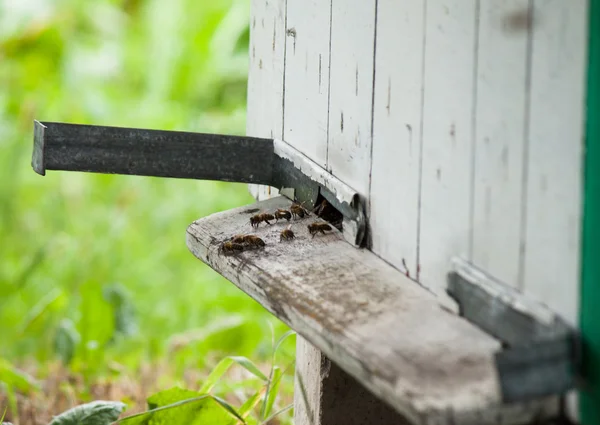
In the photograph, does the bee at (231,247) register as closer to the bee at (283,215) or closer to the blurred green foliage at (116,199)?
the bee at (283,215)

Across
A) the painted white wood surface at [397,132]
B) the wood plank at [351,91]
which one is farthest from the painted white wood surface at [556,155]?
the wood plank at [351,91]

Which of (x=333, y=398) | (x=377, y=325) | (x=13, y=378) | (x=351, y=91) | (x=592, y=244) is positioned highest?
(x=351, y=91)

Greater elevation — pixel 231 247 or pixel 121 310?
pixel 231 247

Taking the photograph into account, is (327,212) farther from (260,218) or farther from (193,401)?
(193,401)

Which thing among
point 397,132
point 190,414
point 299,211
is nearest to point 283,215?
point 299,211

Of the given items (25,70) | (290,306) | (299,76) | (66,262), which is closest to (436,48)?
(290,306)

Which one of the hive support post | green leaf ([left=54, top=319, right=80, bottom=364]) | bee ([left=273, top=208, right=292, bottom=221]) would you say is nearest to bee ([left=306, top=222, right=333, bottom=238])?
bee ([left=273, top=208, right=292, bottom=221])
